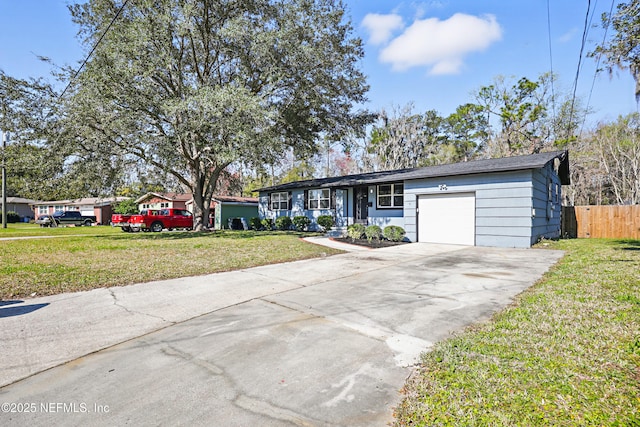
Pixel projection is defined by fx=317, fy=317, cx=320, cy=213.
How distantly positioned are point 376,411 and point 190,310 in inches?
123

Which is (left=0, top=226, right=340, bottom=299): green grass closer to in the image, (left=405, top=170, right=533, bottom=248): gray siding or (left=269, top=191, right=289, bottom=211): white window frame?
(left=405, top=170, right=533, bottom=248): gray siding

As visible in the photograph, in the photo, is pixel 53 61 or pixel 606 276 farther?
pixel 53 61

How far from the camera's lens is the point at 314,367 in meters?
2.78

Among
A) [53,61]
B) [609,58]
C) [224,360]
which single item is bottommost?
[224,360]

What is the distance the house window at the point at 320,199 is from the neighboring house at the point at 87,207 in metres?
26.8

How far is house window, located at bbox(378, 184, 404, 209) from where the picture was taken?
1479cm

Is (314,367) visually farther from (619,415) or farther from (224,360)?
(619,415)

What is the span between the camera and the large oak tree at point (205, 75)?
11.8 m

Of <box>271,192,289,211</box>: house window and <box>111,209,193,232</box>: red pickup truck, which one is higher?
<box>271,192,289,211</box>: house window

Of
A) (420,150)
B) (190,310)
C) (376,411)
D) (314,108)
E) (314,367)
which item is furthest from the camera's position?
(420,150)

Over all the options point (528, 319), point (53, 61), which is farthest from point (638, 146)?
point (53, 61)

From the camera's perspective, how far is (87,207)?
39.4 metres

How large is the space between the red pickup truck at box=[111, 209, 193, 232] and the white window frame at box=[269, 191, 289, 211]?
610cm

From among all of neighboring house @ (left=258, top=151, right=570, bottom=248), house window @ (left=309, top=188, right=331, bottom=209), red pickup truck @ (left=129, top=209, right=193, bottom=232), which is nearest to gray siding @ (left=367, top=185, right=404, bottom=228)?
neighboring house @ (left=258, top=151, right=570, bottom=248)
